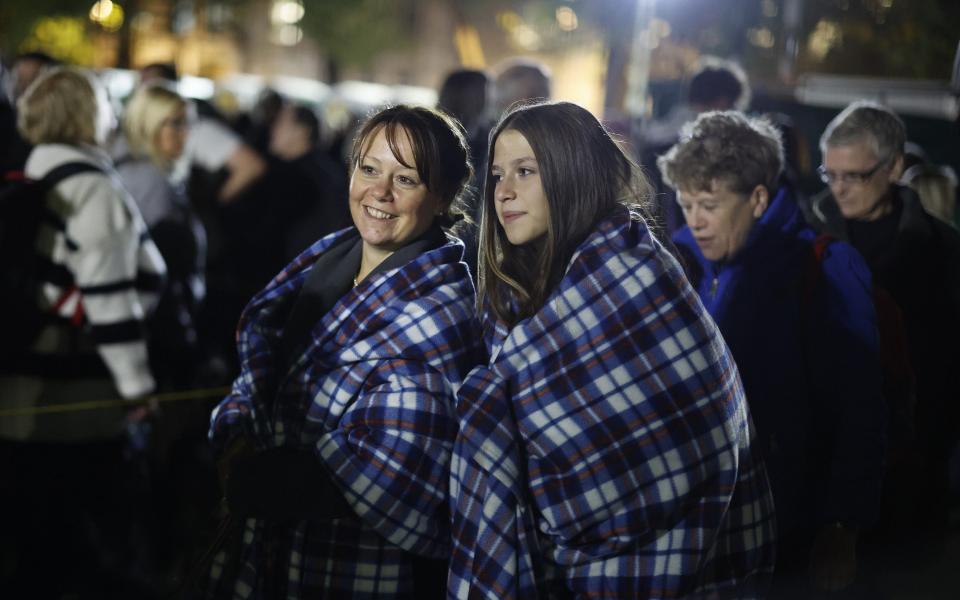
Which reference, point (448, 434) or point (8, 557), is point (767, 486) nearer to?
point (448, 434)

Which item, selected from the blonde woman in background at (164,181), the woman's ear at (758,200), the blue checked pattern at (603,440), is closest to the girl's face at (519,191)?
the blue checked pattern at (603,440)

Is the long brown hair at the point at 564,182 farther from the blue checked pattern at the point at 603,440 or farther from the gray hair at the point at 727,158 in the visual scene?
the gray hair at the point at 727,158

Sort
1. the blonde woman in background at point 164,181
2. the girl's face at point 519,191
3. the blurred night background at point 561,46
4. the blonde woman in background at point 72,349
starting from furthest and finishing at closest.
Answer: the blonde woman in background at point 164,181, the blurred night background at point 561,46, the blonde woman in background at point 72,349, the girl's face at point 519,191

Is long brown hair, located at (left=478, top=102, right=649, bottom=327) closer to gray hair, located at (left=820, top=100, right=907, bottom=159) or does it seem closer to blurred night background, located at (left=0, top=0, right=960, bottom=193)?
blurred night background, located at (left=0, top=0, right=960, bottom=193)

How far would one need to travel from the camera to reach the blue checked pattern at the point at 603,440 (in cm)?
221

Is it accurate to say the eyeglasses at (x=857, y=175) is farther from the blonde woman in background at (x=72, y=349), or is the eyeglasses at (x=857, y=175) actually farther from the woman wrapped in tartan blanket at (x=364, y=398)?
the blonde woman in background at (x=72, y=349)

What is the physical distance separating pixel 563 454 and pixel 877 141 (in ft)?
5.50

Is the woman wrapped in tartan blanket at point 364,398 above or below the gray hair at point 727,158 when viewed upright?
below

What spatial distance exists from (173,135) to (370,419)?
311cm

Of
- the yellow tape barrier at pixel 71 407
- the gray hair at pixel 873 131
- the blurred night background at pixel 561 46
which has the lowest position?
the yellow tape barrier at pixel 71 407

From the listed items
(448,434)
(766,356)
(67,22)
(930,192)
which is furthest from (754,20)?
(67,22)

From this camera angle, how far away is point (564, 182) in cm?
232

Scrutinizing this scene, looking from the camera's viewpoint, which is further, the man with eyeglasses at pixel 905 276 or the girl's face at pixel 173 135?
the girl's face at pixel 173 135

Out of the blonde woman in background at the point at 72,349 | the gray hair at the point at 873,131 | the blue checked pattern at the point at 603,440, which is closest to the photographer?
the blue checked pattern at the point at 603,440
